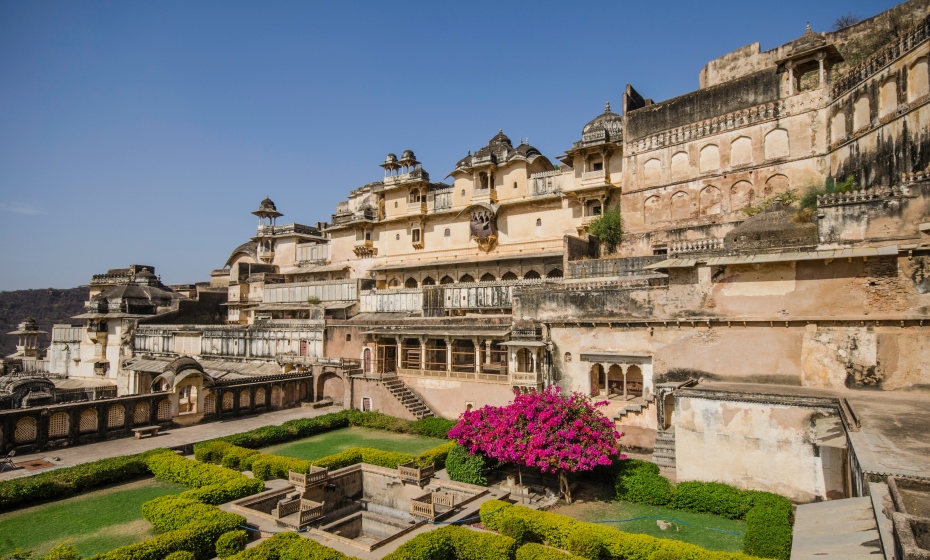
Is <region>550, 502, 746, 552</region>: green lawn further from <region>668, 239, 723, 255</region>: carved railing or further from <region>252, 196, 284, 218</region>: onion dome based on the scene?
<region>252, 196, 284, 218</region>: onion dome

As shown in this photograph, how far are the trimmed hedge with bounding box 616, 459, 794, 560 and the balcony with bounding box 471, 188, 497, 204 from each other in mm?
23158

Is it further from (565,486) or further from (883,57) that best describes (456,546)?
(883,57)

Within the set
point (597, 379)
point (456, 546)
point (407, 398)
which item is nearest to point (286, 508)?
point (456, 546)

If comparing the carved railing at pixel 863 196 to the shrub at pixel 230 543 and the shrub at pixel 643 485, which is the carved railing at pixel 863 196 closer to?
the shrub at pixel 643 485

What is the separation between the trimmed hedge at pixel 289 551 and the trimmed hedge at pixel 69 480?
326 inches

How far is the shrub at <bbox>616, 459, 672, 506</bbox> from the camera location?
15195 millimetres

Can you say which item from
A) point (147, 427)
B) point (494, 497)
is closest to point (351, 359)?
point (147, 427)

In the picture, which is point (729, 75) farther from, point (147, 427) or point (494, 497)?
point (147, 427)

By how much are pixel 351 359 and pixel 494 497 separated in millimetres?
15633

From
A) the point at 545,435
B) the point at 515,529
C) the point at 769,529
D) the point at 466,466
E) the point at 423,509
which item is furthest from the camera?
the point at 466,466

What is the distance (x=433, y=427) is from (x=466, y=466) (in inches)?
240

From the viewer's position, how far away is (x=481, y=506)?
14141 millimetres

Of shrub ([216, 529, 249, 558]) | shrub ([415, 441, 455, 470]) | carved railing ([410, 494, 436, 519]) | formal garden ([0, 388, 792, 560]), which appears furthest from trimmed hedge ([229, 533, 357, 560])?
shrub ([415, 441, 455, 470])

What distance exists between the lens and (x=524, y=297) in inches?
946
